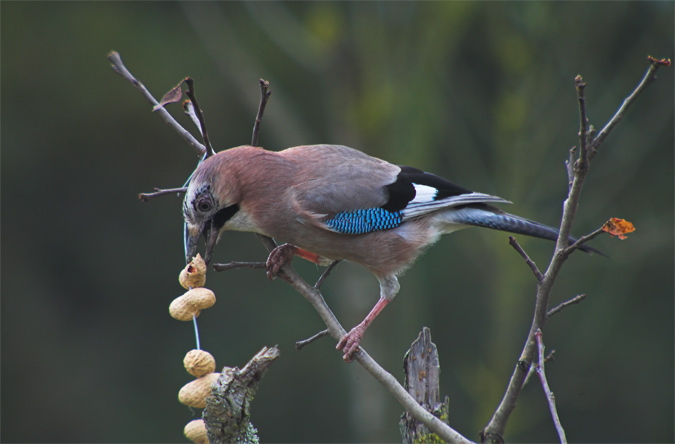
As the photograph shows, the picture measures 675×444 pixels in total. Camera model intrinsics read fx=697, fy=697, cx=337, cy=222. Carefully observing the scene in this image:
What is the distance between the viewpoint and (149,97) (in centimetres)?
196

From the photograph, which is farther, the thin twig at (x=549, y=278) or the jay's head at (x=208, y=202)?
the jay's head at (x=208, y=202)

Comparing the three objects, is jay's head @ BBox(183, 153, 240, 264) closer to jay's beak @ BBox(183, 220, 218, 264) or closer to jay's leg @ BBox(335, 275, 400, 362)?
jay's beak @ BBox(183, 220, 218, 264)

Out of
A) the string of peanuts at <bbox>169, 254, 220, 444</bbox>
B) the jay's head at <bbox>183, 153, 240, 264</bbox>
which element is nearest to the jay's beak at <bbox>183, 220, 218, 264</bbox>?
the jay's head at <bbox>183, 153, 240, 264</bbox>

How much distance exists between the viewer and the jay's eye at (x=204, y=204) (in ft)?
7.22

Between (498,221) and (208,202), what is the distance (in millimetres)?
1091

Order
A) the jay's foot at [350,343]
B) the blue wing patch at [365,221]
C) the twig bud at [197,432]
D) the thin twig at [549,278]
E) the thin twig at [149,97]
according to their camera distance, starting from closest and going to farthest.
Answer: the thin twig at [549,278] < the twig bud at [197,432] < the thin twig at [149,97] < the jay's foot at [350,343] < the blue wing patch at [365,221]

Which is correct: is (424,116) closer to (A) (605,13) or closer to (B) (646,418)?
(A) (605,13)

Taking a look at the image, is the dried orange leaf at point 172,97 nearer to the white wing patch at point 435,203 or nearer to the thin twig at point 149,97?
the thin twig at point 149,97

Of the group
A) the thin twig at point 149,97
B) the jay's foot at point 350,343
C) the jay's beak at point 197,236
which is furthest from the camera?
the jay's foot at point 350,343

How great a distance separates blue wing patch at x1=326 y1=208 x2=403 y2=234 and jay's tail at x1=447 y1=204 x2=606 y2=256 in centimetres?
27

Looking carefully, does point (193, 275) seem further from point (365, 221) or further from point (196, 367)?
point (365, 221)

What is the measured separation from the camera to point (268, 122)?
4824 mm

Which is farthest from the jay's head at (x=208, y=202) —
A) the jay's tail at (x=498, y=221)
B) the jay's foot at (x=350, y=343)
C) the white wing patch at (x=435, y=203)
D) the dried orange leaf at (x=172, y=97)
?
the jay's tail at (x=498, y=221)

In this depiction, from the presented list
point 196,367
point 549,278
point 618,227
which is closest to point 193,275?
point 196,367
